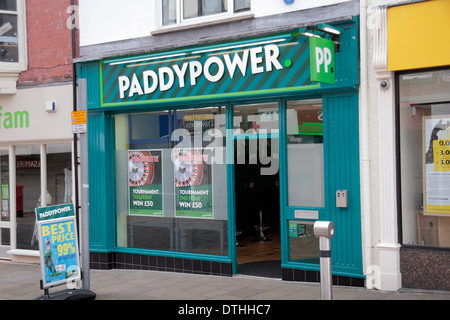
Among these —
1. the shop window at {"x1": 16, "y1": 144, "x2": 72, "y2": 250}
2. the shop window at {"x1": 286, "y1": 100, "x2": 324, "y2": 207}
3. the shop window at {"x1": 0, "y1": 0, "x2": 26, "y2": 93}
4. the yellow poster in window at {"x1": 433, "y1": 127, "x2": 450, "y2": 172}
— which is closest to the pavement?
the shop window at {"x1": 286, "y1": 100, "x2": 324, "y2": 207}

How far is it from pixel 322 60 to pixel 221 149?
2.58 m

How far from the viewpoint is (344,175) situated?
8.42 metres

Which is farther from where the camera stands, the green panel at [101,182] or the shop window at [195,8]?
the green panel at [101,182]

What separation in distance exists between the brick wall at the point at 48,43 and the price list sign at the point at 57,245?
4038mm

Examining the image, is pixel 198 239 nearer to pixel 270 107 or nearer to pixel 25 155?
pixel 270 107

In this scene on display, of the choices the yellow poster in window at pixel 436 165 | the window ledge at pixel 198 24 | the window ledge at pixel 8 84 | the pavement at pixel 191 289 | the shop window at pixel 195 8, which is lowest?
the pavement at pixel 191 289

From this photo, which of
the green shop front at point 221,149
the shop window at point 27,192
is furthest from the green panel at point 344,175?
the shop window at point 27,192

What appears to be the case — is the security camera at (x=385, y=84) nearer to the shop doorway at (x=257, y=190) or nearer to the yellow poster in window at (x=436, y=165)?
the yellow poster in window at (x=436, y=165)

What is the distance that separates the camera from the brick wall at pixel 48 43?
11359 millimetres

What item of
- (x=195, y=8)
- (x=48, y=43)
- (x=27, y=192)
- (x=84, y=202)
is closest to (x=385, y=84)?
(x=195, y=8)

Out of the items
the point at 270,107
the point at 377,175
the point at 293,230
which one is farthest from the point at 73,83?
the point at 377,175

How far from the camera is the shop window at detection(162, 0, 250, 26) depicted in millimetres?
9594

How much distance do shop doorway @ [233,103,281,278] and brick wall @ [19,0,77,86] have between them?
3838 mm

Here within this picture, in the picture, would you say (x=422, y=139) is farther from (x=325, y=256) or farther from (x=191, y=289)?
(x=191, y=289)
